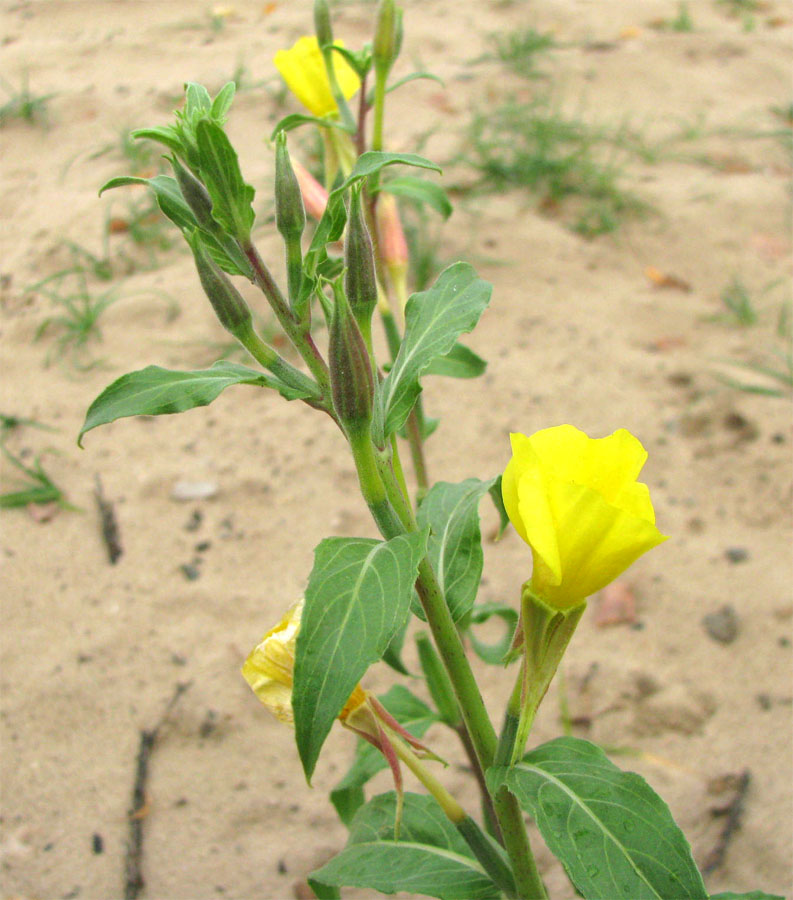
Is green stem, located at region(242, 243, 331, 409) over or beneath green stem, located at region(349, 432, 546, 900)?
over

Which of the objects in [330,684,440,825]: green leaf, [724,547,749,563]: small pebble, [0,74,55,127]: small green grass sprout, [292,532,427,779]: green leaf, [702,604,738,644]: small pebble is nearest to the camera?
[292,532,427,779]: green leaf

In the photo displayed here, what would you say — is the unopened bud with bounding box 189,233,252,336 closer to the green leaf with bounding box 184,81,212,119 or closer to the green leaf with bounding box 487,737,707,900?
the green leaf with bounding box 184,81,212,119

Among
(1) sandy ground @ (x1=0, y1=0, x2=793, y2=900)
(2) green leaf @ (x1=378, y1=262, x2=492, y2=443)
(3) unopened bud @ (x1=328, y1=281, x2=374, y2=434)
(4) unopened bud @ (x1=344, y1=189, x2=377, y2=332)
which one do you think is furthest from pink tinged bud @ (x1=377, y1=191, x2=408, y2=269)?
(1) sandy ground @ (x1=0, y1=0, x2=793, y2=900)

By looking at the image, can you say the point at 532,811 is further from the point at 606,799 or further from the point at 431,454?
the point at 431,454

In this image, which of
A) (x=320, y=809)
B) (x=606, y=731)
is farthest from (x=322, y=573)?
(x=606, y=731)

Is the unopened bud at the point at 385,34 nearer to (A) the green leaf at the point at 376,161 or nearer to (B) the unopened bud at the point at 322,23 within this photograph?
(B) the unopened bud at the point at 322,23

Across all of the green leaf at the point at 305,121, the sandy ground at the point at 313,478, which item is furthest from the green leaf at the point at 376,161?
the sandy ground at the point at 313,478
